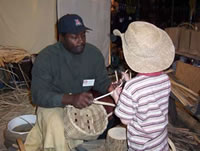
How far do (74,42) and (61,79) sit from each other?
13.7 inches

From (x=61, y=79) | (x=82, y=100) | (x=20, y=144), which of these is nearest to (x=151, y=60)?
(x=82, y=100)

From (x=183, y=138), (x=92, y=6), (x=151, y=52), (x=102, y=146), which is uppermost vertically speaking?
(x=92, y=6)

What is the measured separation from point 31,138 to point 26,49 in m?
2.46

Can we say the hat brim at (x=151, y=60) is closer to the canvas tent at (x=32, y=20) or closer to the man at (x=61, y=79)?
the man at (x=61, y=79)

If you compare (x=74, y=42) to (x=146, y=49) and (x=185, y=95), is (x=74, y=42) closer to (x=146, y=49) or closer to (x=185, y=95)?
(x=146, y=49)

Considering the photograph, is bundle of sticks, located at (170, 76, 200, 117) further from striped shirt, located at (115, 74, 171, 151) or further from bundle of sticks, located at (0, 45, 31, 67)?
bundle of sticks, located at (0, 45, 31, 67)

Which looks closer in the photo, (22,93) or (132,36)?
(132,36)

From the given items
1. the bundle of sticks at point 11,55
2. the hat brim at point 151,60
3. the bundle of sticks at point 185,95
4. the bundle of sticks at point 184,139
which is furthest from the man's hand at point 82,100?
the bundle of sticks at point 11,55

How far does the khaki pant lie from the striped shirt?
58cm

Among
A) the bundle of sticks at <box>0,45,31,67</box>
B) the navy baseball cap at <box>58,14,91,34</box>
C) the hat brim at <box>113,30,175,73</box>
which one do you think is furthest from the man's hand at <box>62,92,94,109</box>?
the bundle of sticks at <box>0,45,31,67</box>

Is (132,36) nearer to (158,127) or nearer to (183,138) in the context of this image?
(158,127)

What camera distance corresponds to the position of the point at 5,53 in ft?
11.9

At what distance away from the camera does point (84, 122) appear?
176 centimetres

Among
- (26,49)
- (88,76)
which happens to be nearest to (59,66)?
(88,76)
